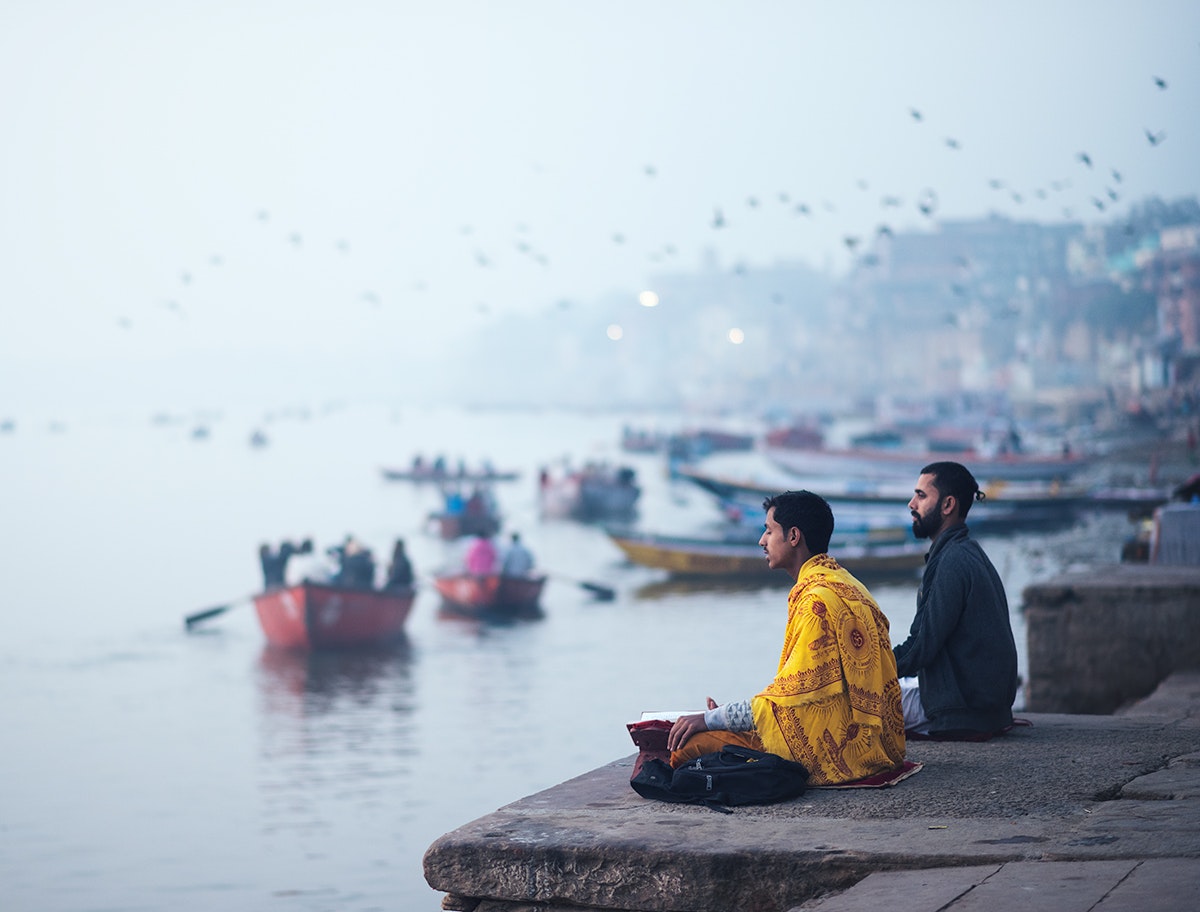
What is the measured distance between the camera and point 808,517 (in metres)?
4.30

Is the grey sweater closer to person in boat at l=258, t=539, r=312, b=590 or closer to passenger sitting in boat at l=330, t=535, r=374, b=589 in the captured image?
passenger sitting in boat at l=330, t=535, r=374, b=589

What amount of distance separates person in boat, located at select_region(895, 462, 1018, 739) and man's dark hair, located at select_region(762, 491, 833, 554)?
0.72 meters

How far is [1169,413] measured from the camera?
4856 cm

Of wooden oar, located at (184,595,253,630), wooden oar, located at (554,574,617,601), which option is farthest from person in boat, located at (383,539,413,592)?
wooden oar, located at (554,574,617,601)

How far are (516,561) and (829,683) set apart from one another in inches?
658

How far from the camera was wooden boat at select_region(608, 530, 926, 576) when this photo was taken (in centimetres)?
2291

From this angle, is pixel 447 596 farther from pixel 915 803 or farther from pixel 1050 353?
pixel 1050 353

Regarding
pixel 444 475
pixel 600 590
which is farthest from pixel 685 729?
pixel 444 475

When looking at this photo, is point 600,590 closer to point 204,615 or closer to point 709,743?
point 204,615

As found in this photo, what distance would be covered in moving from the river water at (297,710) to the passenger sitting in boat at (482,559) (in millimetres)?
840

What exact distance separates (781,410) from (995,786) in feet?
405

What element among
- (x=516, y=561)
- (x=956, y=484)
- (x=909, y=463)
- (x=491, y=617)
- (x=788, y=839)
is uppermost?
(x=956, y=484)

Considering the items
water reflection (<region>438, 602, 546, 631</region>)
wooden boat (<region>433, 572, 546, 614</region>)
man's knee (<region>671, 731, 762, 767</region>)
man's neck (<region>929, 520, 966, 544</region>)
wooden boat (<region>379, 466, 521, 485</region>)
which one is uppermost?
man's neck (<region>929, 520, 966, 544</region>)

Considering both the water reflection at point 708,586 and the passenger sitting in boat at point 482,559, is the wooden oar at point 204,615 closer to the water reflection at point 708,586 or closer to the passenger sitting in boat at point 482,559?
the passenger sitting in boat at point 482,559
